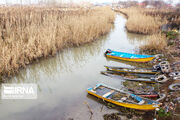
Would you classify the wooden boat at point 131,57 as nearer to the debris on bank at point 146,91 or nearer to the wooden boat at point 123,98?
the debris on bank at point 146,91

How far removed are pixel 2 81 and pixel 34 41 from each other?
2.14 m

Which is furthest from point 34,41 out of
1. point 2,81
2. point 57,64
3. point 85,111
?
point 85,111

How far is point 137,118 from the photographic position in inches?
134

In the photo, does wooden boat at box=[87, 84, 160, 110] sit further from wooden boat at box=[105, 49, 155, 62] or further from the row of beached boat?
wooden boat at box=[105, 49, 155, 62]

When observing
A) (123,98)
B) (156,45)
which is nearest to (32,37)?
(123,98)

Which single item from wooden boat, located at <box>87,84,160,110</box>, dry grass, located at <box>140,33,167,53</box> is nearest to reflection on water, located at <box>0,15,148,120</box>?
wooden boat, located at <box>87,84,160,110</box>

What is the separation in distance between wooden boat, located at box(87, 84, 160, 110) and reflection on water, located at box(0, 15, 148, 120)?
27 cm

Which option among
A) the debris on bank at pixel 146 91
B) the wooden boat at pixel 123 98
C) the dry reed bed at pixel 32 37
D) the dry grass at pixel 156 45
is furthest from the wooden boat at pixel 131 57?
the wooden boat at pixel 123 98

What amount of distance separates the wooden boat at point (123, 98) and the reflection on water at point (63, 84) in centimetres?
27

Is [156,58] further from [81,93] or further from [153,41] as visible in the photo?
[81,93]

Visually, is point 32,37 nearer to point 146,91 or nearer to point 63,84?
point 63,84

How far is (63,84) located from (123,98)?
7.38ft

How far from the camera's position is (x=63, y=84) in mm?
5164

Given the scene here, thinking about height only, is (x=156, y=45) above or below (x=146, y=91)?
above
